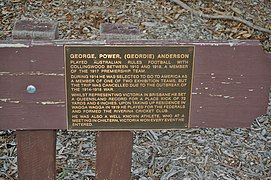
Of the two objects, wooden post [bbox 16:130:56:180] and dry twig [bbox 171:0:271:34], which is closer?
wooden post [bbox 16:130:56:180]

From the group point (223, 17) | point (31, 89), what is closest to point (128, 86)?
point (31, 89)

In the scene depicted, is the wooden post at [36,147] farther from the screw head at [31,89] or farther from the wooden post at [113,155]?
the wooden post at [113,155]

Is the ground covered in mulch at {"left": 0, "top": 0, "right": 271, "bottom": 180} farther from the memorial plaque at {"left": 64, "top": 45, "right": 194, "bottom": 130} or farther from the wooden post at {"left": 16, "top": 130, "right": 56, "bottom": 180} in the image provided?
the memorial plaque at {"left": 64, "top": 45, "right": 194, "bottom": 130}

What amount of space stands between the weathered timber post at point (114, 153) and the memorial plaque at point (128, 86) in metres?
0.13

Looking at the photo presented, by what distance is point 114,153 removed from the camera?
8.45ft

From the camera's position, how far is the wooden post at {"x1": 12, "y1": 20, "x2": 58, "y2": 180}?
2312mm

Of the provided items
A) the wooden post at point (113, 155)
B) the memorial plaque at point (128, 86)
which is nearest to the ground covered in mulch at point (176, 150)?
the wooden post at point (113, 155)

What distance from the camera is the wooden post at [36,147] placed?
2312 millimetres

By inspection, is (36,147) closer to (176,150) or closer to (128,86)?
(128,86)

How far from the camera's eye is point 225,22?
5.64 metres

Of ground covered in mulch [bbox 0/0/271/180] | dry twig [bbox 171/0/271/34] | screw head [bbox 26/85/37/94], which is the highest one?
dry twig [bbox 171/0/271/34]

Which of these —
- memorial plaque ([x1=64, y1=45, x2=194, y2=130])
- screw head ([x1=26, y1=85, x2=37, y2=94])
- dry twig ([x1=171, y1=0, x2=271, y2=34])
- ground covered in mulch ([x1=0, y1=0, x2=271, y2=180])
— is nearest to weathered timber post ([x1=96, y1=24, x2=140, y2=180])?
memorial plaque ([x1=64, y1=45, x2=194, y2=130])

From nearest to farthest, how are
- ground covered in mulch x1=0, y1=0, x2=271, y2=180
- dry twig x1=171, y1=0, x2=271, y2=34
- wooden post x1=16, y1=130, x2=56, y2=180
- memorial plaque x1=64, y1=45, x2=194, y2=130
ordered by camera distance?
memorial plaque x1=64, y1=45, x2=194, y2=130 → wooden post x1=16, y1=130, x2=56, y2=180 → ground covered in mulch x1=0, y1=0, x2=271, y2=180 → dry twig x1=171, y1=0, x2=271, y2=34

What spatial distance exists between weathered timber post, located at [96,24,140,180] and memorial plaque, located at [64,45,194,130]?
0.13 meters
